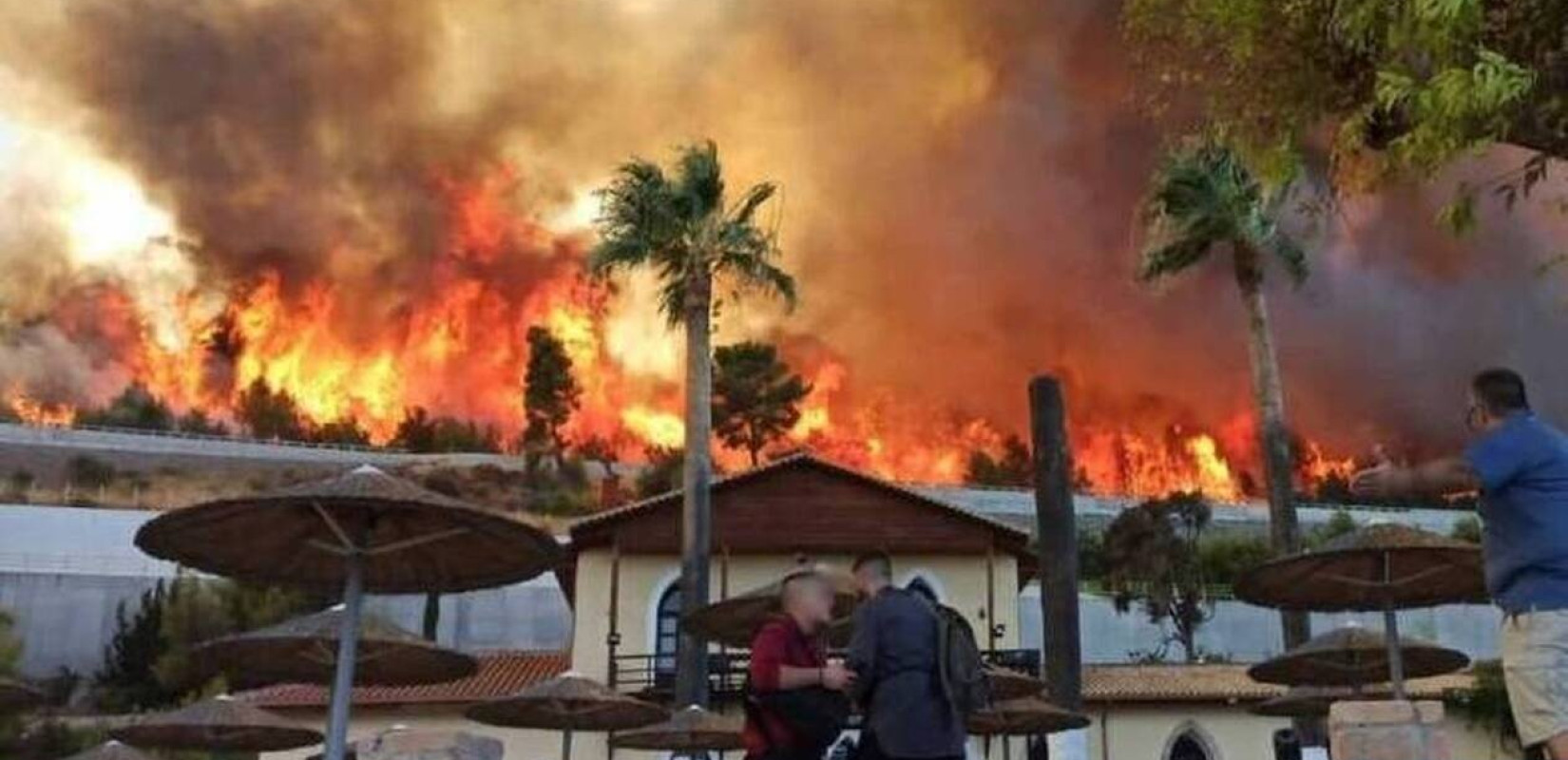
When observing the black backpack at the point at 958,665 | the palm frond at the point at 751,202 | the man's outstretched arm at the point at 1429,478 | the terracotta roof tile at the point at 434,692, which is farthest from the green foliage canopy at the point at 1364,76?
the terracotta roof tile at the point at 434,692

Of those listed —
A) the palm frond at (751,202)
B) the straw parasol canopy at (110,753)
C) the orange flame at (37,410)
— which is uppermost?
the orange flame at (37,410)

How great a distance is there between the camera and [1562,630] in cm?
525

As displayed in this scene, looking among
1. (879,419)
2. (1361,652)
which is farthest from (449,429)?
(1361,652)

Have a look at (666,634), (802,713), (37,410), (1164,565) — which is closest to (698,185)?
(666,634)

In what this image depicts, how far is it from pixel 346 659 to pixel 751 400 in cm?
5512

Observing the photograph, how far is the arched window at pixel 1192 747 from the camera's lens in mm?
29906

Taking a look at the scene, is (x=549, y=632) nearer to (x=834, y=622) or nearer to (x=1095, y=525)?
(x=1095, y=525)

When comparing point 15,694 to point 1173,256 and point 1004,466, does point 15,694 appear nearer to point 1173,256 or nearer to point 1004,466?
point 1173,256

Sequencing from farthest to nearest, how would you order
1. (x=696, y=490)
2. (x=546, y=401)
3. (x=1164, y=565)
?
(x=546, y=401), (x=1164, y=565), (x=696, y=490)

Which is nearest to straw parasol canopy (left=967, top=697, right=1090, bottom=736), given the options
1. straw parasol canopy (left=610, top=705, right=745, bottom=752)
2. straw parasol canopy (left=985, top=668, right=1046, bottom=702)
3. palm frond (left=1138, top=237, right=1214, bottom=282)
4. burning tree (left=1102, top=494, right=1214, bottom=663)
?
straw parasol canopy (left=985, top=668, right=1046, bottom=702)

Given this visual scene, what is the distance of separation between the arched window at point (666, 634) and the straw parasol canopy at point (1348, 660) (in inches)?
554

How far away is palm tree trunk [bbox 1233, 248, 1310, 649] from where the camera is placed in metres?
24.1

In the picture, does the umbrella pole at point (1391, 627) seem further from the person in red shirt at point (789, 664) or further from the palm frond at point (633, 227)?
the palm frond at point (633, 227)

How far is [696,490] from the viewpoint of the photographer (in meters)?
25.2
